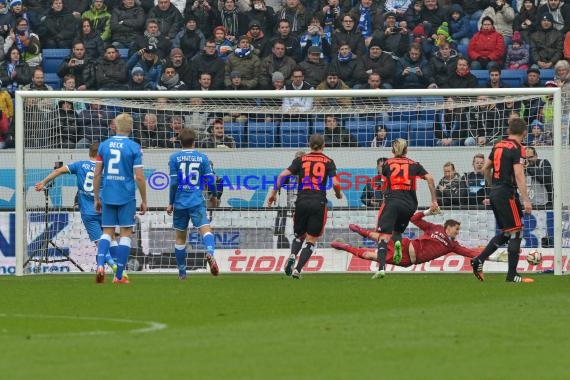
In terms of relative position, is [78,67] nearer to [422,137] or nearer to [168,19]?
[168,19]

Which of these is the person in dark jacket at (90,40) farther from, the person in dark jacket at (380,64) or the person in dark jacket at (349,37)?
the person in dark jacket at (380,64)

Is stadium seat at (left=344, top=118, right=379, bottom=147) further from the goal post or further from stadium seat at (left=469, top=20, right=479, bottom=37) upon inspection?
stadium seat at (left=469, top=20, right=479, bottom=37)

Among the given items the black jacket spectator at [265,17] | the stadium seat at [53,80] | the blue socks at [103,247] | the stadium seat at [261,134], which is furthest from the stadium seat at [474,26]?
the blue socks at [103,247]

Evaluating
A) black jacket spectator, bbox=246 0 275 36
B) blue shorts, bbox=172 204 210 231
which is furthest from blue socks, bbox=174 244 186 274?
black jacket spectator, bbox=246 0 275 36

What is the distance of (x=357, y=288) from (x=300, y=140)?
6.59 metres

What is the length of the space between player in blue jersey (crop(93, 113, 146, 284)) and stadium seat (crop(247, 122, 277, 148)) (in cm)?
523

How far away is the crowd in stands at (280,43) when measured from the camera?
26312 mm

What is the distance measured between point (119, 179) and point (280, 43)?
1017 cm

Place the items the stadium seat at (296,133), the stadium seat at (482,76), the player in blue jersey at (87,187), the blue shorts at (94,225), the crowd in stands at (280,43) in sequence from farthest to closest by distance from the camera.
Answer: the stadium seat at (482,76) < the crowd in stands at (280,43) < the stadium seat at (296,133) < the blue shorts at (94,225) < the player in blue jersey at (87,187)

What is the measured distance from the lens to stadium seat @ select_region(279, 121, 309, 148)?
880 inches

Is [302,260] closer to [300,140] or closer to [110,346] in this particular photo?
[300,140]

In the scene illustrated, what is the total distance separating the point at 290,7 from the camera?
2817cm

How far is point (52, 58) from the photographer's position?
28.3 metres

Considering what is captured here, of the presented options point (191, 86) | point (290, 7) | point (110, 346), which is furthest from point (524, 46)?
point (110, 346)
